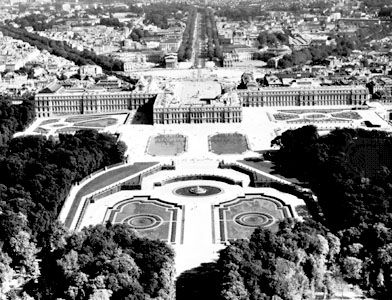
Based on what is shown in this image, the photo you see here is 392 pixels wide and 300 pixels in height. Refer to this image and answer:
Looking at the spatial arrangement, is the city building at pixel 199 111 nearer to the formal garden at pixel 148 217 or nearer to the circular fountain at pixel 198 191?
the circular fountain at pixel 198 191

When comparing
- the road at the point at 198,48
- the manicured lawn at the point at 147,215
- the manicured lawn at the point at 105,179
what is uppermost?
the manicured lawn at the point at 105,179

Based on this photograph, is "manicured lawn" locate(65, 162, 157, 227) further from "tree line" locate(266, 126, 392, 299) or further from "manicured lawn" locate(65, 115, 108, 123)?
"manicured lawn" locate(65, 115, 108, 123)

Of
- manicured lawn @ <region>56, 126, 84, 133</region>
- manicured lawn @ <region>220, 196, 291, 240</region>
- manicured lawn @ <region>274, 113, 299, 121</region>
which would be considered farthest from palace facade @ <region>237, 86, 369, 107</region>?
manicured lawn @ <region>220, 196, 291, 240</region>

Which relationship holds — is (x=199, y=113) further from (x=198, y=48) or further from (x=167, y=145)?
(x=198, y=48)

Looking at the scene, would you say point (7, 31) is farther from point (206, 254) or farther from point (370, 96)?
point (206, 254)

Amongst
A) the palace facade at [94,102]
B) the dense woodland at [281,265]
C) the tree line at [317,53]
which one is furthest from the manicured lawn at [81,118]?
the dense woodland at [281,265]

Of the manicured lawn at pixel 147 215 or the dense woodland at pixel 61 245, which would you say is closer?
the dense woodland at pixel 61 245

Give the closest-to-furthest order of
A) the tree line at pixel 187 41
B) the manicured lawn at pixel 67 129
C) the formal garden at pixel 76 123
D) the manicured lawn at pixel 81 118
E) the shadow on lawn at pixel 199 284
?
the shadow on lawn at pixel 199 284 → the manicured lawn at pixel 67 129 → the formal garden at pixel 76 123 → the manicured lawn at pixel 81 118 → the tree line at pixel 187 41
